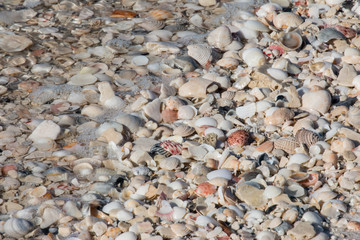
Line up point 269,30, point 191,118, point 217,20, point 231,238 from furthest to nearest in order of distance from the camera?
point 217,20, point 269,30, point 191,118, point 231,238

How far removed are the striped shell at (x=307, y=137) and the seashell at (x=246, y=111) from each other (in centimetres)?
44

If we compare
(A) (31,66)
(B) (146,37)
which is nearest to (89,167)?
(A) (31,66)

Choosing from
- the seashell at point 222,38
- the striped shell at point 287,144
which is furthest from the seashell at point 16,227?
the seashell at point 222,38

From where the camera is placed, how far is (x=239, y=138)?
11.5ft

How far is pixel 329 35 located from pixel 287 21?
48 cm

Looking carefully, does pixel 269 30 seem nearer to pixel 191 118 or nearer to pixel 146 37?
pixel 146 37

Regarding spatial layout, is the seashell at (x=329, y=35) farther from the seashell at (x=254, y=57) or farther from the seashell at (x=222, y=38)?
the seashell at (x=222, y=38)

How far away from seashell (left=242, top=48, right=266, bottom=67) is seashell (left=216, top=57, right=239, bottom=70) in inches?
3.4

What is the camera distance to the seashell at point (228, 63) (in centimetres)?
440

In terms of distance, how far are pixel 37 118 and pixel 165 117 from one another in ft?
2.99

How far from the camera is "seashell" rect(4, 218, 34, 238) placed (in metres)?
2.92

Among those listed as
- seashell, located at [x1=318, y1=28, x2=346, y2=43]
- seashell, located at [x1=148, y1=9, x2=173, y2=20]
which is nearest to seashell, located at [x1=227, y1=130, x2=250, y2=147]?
seashell, located at [x1=318, y1=28, x2=346, y2=43]

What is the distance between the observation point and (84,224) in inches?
117

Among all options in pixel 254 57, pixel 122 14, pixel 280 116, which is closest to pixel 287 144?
pixel 280 116
